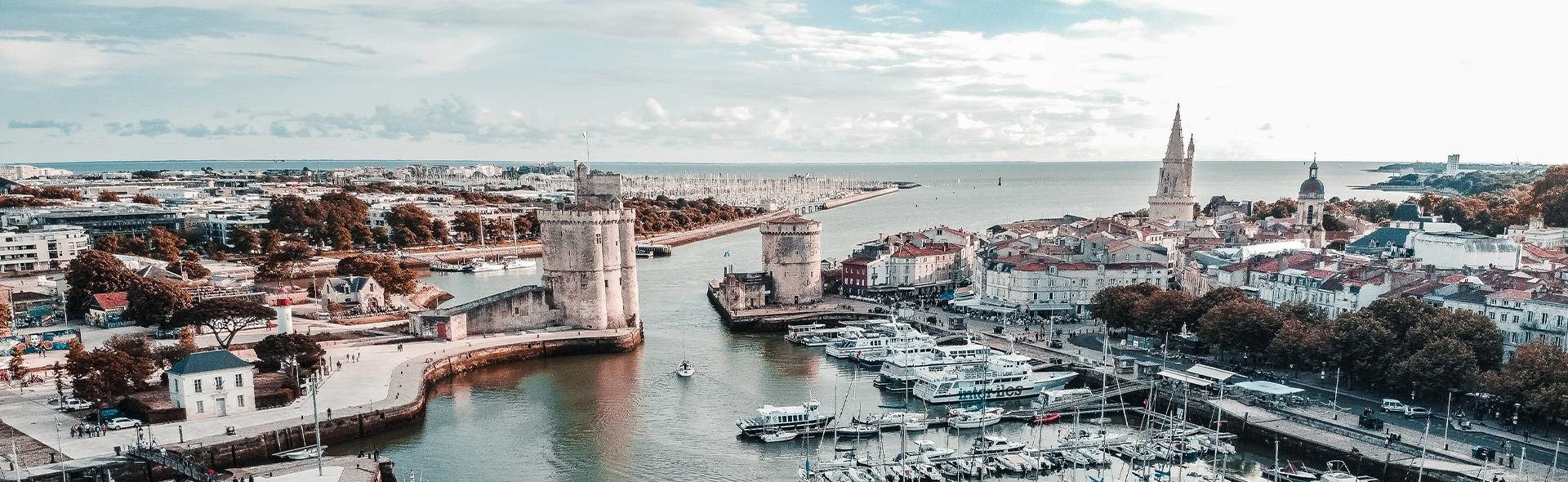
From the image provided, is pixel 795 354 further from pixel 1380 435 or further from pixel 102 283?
pixel 102 283

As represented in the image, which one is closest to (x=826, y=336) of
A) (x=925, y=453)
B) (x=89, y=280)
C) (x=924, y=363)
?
(x=924, y=363)

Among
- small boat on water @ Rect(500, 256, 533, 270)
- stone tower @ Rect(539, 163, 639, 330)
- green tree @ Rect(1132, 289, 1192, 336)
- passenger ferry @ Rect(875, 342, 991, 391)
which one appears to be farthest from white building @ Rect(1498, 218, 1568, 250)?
small boat on water @ Rect(500, 256, 533, 270)

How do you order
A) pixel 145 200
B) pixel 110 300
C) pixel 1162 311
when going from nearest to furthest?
pixel 1162 311, pixel 110 300, pixel 145 200

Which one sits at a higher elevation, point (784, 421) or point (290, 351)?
point (290, 351)

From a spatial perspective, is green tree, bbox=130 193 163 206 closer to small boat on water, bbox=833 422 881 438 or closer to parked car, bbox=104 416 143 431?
parked car, bbox=104 416 143 431

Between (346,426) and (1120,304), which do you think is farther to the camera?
(1120,304)

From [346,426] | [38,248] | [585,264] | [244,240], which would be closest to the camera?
[346,426]

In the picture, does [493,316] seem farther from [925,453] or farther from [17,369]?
[925,453]

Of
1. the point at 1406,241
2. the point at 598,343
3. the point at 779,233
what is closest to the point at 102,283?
the point at 598,343
